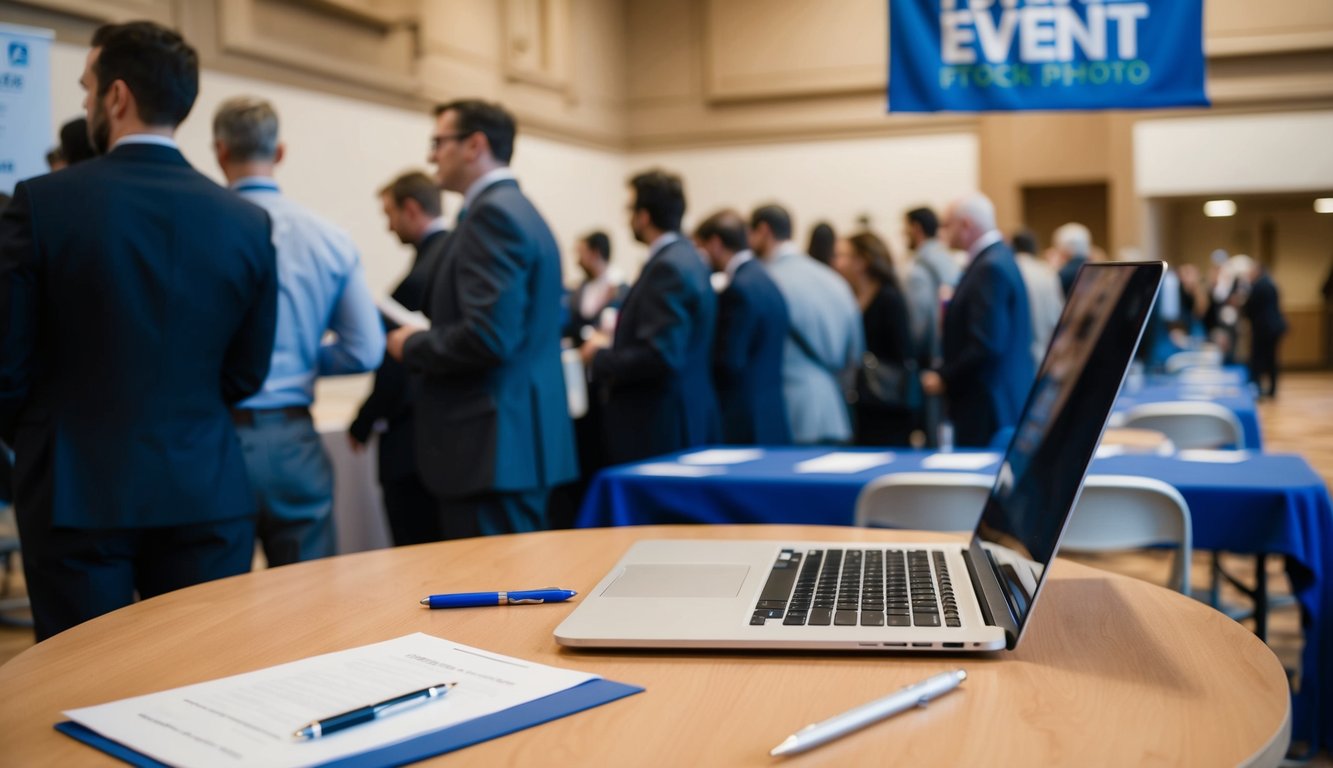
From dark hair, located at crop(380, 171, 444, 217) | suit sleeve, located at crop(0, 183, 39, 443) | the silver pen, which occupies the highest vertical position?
dark hair, located at crop(380, 171, 444, 217)

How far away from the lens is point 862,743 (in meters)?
0.78

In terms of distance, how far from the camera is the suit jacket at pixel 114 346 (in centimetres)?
196

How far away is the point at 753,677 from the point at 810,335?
13.3 ft

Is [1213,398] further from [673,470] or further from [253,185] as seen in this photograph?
[253,185]

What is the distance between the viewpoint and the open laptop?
966 mm

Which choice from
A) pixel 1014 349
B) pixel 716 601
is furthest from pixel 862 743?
pixel 1014 349

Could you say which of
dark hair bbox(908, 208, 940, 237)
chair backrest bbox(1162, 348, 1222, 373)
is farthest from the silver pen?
chair backrest bbox(1162, 348, 1222, 373)

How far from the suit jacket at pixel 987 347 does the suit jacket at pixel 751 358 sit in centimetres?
66

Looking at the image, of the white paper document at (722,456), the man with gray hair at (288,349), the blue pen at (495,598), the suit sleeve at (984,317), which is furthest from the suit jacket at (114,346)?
the suit sleeve at (984,317)

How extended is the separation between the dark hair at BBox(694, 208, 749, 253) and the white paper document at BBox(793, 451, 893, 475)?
176 cm

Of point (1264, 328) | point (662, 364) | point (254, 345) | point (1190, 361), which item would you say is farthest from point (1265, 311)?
point (254, 345)

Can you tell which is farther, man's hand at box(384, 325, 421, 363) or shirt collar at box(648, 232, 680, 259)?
shirt collar at box(648, 232, 680, 259)

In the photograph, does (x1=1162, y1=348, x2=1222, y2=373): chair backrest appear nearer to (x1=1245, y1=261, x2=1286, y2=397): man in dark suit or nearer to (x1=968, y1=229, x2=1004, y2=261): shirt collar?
(x1=968, y1=229, x2=1004, y2=261): shirt collar

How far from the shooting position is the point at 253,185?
112 inches
